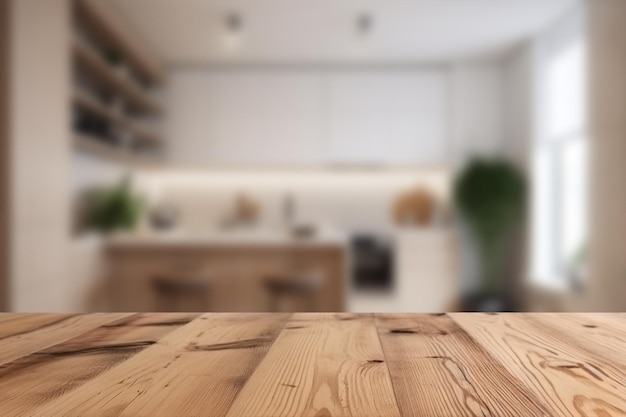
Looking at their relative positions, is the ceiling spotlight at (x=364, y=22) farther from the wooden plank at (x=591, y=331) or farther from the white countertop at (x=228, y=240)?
the wooden plank at (x=591, y=331)

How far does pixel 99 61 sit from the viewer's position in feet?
11.8

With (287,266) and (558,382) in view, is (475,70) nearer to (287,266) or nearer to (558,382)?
(287,266)

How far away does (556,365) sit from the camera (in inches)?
25.6

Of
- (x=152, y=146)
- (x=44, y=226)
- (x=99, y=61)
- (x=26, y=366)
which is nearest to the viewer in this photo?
(x=26, y=366)

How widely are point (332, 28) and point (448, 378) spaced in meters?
4.30

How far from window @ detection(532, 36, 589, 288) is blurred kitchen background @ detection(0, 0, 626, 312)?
21mm

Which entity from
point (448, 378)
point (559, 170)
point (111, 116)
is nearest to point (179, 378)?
point (448, 378)

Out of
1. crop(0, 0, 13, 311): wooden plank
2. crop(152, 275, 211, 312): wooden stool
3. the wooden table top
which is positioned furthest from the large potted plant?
the wooden table top

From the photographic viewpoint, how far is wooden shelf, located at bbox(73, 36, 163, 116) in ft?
11.1

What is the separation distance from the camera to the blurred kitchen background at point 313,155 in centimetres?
312

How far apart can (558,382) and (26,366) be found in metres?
0.68

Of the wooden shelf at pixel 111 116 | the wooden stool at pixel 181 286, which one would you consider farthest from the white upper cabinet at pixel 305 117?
the wooden stool at pixel 181 286

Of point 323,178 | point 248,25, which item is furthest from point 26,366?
point 323,178

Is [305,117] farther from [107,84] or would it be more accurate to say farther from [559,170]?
[559,170]
